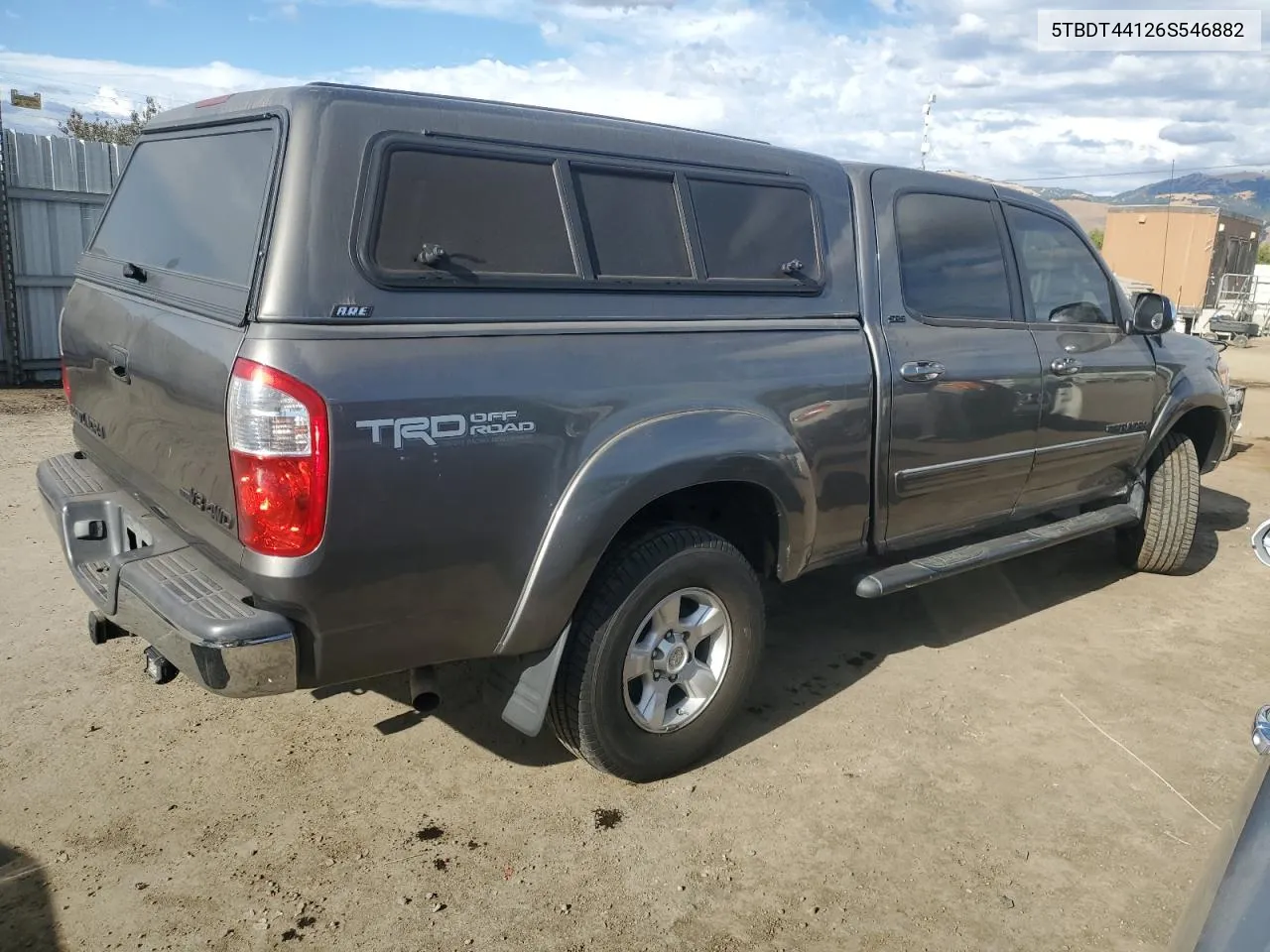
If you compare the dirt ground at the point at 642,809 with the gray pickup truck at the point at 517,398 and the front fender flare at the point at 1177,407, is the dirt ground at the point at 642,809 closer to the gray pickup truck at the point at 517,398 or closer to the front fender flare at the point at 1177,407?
the gray pickup truck at the point at 517,398

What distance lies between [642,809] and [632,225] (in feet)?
6.12

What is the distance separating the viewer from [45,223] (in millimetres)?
10070

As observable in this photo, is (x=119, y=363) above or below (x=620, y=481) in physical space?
above

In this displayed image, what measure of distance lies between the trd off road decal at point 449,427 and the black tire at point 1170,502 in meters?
4.21

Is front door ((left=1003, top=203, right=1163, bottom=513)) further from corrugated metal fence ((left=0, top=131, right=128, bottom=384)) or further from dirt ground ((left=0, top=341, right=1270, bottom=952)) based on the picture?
corrugated metal fence ((left=0, top=131, right=128, bottom=384))

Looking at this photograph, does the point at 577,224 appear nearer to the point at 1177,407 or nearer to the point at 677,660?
the point at 677,660

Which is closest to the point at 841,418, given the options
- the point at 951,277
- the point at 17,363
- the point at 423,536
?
the point at 951,277

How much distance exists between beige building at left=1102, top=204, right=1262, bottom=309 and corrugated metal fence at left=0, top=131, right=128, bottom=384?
19174 mm

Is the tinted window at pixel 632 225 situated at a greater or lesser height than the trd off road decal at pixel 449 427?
greater

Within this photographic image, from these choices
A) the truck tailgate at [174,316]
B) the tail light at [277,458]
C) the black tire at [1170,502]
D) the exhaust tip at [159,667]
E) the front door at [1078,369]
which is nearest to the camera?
the tail light at [277,458]

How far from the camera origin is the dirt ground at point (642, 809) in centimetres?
268

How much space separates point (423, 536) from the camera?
2.55 meters

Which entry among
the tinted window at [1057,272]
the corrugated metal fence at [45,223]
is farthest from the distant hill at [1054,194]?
the corrugated metal fence at [45,223]

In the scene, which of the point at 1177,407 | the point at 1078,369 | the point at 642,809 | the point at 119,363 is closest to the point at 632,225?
the point at 119,363
